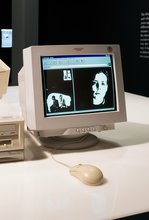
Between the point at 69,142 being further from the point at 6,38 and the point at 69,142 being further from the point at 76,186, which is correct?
the point at 6,38

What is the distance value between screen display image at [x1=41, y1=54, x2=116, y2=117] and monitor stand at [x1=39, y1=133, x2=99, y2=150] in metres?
0.14

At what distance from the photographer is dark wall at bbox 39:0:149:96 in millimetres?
4281

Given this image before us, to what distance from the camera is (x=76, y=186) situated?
1037 millimetres

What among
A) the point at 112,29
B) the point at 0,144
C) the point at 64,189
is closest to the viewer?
the point at 64,189

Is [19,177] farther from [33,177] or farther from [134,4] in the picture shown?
[134,4]

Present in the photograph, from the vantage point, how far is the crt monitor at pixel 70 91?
49.1 inches

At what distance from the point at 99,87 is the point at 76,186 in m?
0.43

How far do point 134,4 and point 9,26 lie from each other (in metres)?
2.05

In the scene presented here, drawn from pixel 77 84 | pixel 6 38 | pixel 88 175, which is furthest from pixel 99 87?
pixel 6 38

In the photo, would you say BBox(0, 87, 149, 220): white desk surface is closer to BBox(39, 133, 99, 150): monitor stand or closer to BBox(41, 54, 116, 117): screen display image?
BBox(39, 133, 99, 150): monitor stand

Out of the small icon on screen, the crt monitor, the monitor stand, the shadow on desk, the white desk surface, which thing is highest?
the small icon on screen

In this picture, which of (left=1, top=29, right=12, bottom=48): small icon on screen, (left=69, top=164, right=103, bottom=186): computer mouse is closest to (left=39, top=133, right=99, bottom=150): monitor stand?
(left=69, top=164, right=103, bottom=186): computer mouse

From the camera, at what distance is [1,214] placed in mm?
869

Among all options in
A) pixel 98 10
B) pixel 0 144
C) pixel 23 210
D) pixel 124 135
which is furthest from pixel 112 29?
pixel 23 210
